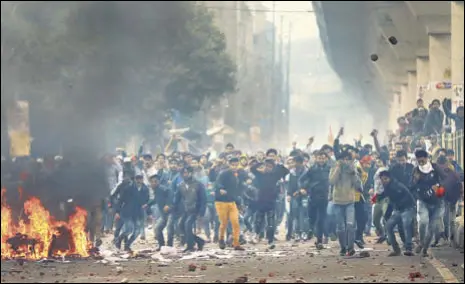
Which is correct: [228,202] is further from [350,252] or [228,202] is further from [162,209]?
[350,252]

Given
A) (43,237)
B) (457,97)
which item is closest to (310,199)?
(457,97)

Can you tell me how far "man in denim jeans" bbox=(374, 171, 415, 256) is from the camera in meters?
17.0

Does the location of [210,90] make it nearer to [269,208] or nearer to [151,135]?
[151,135]

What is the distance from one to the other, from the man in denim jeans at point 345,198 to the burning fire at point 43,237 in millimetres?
3771

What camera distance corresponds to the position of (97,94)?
21.6 metres

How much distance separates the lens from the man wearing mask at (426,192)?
16797mm

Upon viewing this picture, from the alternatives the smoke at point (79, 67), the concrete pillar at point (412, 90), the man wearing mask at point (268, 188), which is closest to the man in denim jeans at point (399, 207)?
the man wearing mask at point (268, 188)

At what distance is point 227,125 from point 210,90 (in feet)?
133

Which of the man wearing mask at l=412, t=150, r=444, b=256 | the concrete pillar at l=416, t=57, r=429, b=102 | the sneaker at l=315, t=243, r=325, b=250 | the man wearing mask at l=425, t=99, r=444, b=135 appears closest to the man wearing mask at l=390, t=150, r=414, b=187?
the sneaker at l=315, t=243, r=325, b=250

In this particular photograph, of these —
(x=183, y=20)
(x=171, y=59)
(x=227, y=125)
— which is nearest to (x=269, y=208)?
(x=183, y=20)

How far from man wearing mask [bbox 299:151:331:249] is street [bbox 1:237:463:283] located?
1.40 metres

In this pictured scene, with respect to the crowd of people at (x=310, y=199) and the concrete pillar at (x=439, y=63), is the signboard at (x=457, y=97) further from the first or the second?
the concrete pillar at (x=439, y=63)

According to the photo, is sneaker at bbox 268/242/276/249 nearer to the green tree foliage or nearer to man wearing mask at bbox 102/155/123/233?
man wearing mask at bbox 102/155/123/233

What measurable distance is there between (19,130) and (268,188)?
4.83 metres
